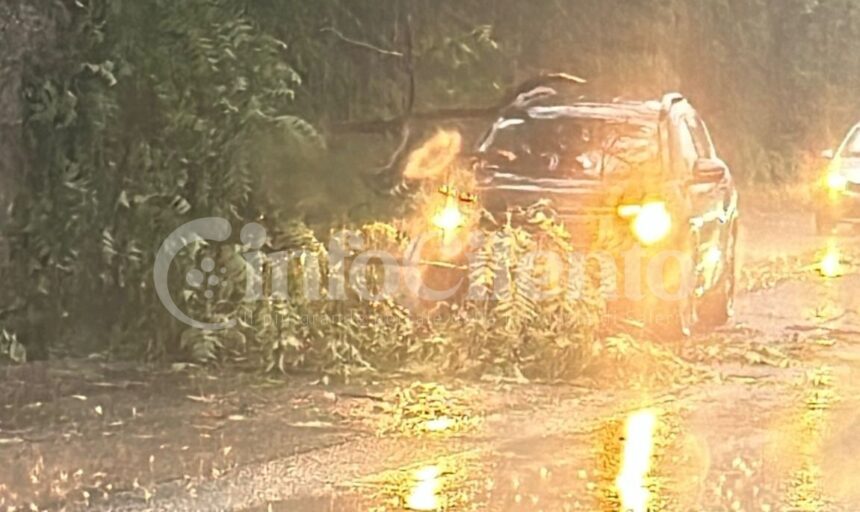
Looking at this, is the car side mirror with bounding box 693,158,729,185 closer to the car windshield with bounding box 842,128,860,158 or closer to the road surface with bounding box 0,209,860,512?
the road surface with bounding box 0,209,860,512

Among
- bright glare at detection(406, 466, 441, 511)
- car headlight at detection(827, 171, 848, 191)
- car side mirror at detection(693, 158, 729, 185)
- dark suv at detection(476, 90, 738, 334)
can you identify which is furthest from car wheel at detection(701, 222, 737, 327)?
bright glare at detection(406, 466, 441, 511)

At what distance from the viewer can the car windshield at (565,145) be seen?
2.88m

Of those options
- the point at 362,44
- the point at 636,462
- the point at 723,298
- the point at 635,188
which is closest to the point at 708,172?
the point at 635,188

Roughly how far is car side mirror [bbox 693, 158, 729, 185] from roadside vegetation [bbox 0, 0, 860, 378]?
5 centimetres

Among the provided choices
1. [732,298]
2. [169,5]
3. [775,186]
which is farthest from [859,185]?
[169,5]

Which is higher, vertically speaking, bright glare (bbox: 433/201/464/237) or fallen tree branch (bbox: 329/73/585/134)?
fallen tree branch (bbox: 329/73/585/134)

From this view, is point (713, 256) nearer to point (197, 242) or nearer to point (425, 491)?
point (425, 491)

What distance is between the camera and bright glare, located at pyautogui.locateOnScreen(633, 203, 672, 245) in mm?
2859

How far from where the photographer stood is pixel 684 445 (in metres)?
2.68

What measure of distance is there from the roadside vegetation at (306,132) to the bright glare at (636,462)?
18cm

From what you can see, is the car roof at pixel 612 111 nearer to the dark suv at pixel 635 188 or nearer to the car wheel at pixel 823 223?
the dark suv at pixel 635 188

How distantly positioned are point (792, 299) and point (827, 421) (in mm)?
297

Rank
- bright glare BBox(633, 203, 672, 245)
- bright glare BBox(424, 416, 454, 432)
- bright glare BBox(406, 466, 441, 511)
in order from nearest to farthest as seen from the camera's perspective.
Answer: bright glare BBox(406, 466, 441, 511) < bright glare BBox(424, 416, 454, 432) < bright glare BBox(633, 203, 672, 245)

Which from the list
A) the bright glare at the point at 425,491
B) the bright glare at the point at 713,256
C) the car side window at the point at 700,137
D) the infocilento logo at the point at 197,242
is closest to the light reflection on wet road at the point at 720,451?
the bright glare at the point at 425,491
